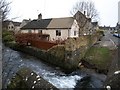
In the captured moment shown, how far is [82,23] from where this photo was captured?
53469 mm

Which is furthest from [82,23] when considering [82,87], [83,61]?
[82,87]

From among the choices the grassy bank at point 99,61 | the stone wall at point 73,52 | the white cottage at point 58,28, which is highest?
the white cottage at point 58,28

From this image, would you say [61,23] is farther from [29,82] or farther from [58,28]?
[29,82]

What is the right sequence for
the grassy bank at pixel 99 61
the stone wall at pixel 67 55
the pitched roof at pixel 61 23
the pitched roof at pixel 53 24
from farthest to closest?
1. the pitched roof at pixel 53 24
2. the pitched roof at pixel 61 23
3. the stone wall at pixel 67 55
4. the grassy bank at pixel 99 61

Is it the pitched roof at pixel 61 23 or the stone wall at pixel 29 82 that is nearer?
the stone wall at pixel 29 82

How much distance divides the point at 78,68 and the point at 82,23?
113 ft

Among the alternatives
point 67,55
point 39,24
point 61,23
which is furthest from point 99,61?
point 39,24

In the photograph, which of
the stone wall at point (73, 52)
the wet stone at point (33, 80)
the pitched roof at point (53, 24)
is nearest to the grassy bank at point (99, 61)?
the stone wall at point (73, 52)

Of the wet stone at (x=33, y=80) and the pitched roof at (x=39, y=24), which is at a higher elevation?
the pitched roof at (x=39, y=24)

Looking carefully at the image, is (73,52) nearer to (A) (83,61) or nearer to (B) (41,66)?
(A) (83,61)

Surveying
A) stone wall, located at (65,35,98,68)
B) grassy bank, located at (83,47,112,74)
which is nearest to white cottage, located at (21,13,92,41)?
grassy bank, located at (83,47,112,74)

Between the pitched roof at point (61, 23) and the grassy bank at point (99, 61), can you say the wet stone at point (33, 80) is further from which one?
the pitched roof at point (61, 23)

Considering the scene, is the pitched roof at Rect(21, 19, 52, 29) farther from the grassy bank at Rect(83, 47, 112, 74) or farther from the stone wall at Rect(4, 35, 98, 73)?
the grassy bank at Rect(83, 47, 112, 74)

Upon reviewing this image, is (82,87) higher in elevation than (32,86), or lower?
lower
